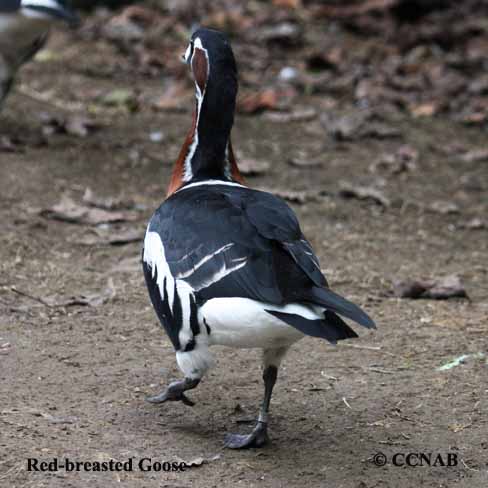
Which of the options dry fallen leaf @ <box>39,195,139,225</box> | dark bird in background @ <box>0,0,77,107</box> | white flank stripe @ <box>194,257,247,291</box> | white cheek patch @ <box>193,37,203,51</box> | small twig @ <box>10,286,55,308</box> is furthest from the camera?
dry fallen leaf @ <box>39,195,139,225</box>

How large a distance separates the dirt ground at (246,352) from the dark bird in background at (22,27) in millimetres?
681

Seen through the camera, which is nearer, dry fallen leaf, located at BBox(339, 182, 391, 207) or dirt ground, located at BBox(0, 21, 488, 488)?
dirt ground, located at BBox(0, 21, 488, 488)

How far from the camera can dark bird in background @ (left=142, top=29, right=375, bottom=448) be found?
350cm

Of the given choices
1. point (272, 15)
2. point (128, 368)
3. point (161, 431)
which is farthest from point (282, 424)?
point (272, 15)

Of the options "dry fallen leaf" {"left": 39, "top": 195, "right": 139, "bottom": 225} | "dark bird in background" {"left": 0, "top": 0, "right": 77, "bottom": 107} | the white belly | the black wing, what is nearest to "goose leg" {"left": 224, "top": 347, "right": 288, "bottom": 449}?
the white belly

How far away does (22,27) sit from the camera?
6.25m

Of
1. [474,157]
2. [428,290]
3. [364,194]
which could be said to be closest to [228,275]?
[428,290]

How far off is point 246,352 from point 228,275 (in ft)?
4.00

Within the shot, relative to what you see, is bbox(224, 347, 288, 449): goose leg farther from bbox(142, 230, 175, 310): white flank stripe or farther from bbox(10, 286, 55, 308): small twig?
bbox(10, 286, 55, 308): small twig

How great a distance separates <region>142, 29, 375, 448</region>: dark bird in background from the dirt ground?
0.26 meters

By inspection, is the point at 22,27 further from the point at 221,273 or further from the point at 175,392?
the point at 221,273

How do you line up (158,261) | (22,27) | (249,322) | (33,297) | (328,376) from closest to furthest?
(249,322) < (158,261) < (328,376) < (33,297) < (22,27)

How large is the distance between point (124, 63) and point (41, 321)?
17.4 ft

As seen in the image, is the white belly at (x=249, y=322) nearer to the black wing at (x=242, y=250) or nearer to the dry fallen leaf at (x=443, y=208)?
the black wing at (x=242, y=250)
